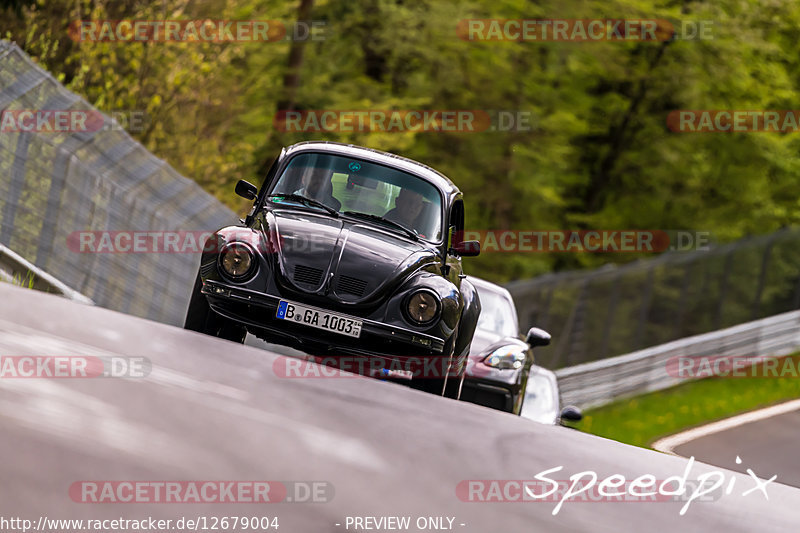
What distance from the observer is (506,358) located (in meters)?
9.56

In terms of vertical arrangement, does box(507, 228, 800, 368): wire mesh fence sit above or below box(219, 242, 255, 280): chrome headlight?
above

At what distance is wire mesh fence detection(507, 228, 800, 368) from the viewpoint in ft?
75.0

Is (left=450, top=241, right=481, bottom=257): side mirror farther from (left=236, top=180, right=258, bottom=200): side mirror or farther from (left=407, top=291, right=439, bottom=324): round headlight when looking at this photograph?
(left=236, top=180, right=258, bottom=200): side mirror

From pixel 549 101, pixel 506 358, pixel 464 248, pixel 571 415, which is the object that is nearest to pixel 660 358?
pixel 549 101

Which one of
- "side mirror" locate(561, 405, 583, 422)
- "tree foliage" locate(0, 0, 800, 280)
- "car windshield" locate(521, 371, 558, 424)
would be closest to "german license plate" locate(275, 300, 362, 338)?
"car windshield" locate(521, 371, 558, 424)

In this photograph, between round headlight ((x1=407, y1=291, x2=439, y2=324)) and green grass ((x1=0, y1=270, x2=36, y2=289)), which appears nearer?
round headlight ((x1=407, y1=291, x2=439, y2=324))

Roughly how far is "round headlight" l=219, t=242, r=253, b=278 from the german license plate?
1.15 ft

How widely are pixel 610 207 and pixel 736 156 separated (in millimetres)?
4452

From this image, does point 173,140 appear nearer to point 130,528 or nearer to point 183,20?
point 183,20

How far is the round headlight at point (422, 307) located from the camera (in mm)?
7312

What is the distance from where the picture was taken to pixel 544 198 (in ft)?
101

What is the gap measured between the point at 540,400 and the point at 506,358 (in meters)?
1.87

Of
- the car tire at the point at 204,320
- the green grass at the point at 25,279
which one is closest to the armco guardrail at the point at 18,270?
the green grass at the point at 25,279

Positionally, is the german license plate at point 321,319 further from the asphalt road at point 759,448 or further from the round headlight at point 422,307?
the asphalt road at point 759,448
